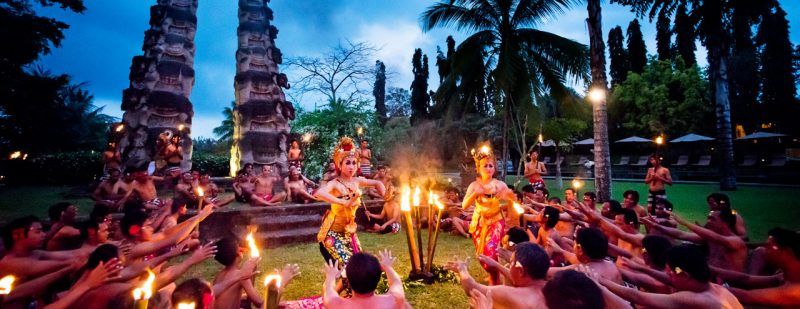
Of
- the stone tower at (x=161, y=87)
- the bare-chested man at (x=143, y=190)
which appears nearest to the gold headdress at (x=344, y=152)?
the bare-chested man at (x=143, y=190)

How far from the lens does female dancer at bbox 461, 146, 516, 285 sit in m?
5.19

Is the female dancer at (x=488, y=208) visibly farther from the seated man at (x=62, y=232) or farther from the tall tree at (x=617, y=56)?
the tall tree at (x=617, y=56)

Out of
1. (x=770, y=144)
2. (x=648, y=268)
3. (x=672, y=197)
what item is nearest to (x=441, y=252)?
(x=648, y=268)

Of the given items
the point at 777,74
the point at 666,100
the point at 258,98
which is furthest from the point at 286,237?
the point at 777,74

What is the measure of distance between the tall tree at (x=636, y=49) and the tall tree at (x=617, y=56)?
1.13m

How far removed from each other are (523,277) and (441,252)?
4969mm

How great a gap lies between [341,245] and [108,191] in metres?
7.15

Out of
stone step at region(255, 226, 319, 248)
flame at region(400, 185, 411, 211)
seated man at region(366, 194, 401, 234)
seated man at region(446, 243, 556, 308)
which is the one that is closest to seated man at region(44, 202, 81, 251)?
stone step at region(255, 226, 319, 248)

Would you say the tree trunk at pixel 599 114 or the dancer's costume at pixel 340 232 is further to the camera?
the tree trunk at pixel 599 114

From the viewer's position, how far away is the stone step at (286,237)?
823 centimetres

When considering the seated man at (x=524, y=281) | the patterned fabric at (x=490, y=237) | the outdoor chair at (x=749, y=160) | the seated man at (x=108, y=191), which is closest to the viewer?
the seated man at (x=524, y=281)

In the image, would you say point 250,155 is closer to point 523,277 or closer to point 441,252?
point 441,252

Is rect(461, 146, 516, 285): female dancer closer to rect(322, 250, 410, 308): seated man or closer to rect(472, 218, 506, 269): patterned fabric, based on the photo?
rect(472, 218, 506, 269): patterned fabric

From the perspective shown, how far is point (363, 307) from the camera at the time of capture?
2551 mm
